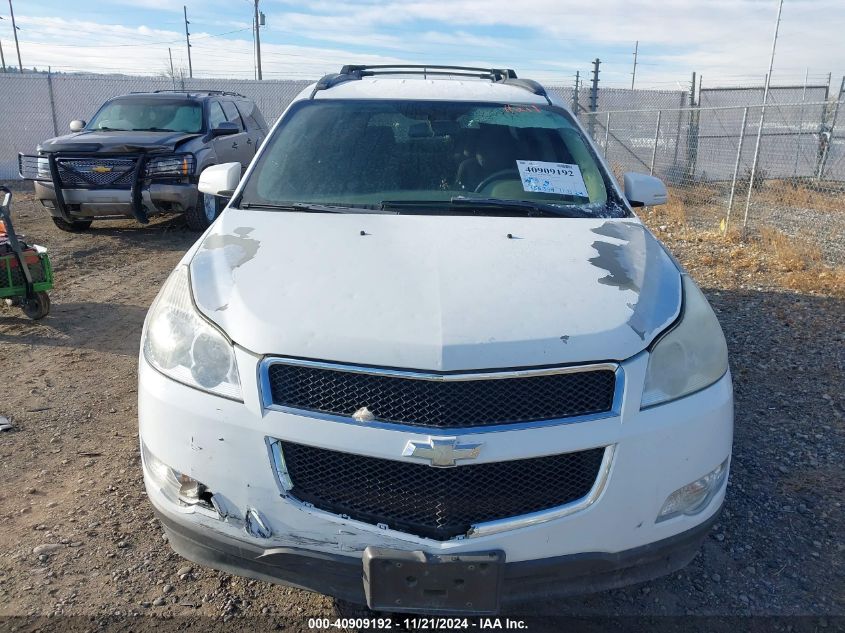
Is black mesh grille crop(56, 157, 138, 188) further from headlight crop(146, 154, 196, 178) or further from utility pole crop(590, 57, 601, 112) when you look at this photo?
utility pole crop(590, 57, 601, 112)

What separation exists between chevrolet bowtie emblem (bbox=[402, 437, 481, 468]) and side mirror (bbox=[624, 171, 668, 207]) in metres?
2.32

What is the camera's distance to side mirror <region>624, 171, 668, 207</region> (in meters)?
3.71

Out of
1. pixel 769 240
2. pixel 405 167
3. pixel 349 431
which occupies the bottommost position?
pixel 769 240

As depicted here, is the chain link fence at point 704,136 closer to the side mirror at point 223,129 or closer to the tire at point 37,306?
the side mirror at point 223,129

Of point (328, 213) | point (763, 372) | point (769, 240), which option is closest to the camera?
point (328, 213)

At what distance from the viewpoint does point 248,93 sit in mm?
19125

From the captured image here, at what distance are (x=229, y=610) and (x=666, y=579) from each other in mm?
1686

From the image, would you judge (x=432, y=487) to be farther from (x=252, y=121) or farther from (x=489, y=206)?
(x=252, y=121)

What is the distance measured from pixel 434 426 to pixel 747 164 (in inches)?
576

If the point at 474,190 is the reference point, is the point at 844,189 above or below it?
below

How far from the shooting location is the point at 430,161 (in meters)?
3.42

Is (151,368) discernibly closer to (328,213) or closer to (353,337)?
(353,337)

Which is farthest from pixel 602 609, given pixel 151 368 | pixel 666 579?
pixel 151 368

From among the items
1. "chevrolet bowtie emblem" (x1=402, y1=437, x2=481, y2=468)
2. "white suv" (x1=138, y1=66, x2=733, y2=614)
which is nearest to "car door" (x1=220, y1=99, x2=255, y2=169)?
"white suv" (x1=138, y1=66, x2=733, y2=614)
